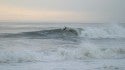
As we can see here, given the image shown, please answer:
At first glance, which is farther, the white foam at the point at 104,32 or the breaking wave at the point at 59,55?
the white foam at the point at 104,32

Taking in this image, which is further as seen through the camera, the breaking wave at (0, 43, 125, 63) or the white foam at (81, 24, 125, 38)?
the white foam at (81, 24, 125, 38)

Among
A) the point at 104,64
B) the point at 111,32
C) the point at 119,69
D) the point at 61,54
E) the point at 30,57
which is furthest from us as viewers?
the point at 111,32

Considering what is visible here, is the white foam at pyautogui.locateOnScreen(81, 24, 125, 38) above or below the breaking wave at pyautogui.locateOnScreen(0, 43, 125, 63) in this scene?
above

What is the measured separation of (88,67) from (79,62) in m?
0.99

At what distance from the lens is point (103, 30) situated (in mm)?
25500

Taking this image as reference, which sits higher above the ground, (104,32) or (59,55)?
(104,32)

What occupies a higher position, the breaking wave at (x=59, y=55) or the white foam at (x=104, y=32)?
the white foam at (x=104, y=32)

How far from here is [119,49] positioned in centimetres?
1264

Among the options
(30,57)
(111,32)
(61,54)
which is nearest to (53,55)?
(61,54)

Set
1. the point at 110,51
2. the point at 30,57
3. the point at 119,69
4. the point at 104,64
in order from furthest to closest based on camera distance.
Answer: the point at 110,51
the point at 30,57
the point at 104,64
the point at 119,69

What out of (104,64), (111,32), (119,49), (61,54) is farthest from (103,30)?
(104,64)

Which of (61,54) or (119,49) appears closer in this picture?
(61,54)

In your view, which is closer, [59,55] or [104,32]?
[59,55]

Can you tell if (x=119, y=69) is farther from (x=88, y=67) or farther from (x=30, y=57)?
(x=30, y=57)
